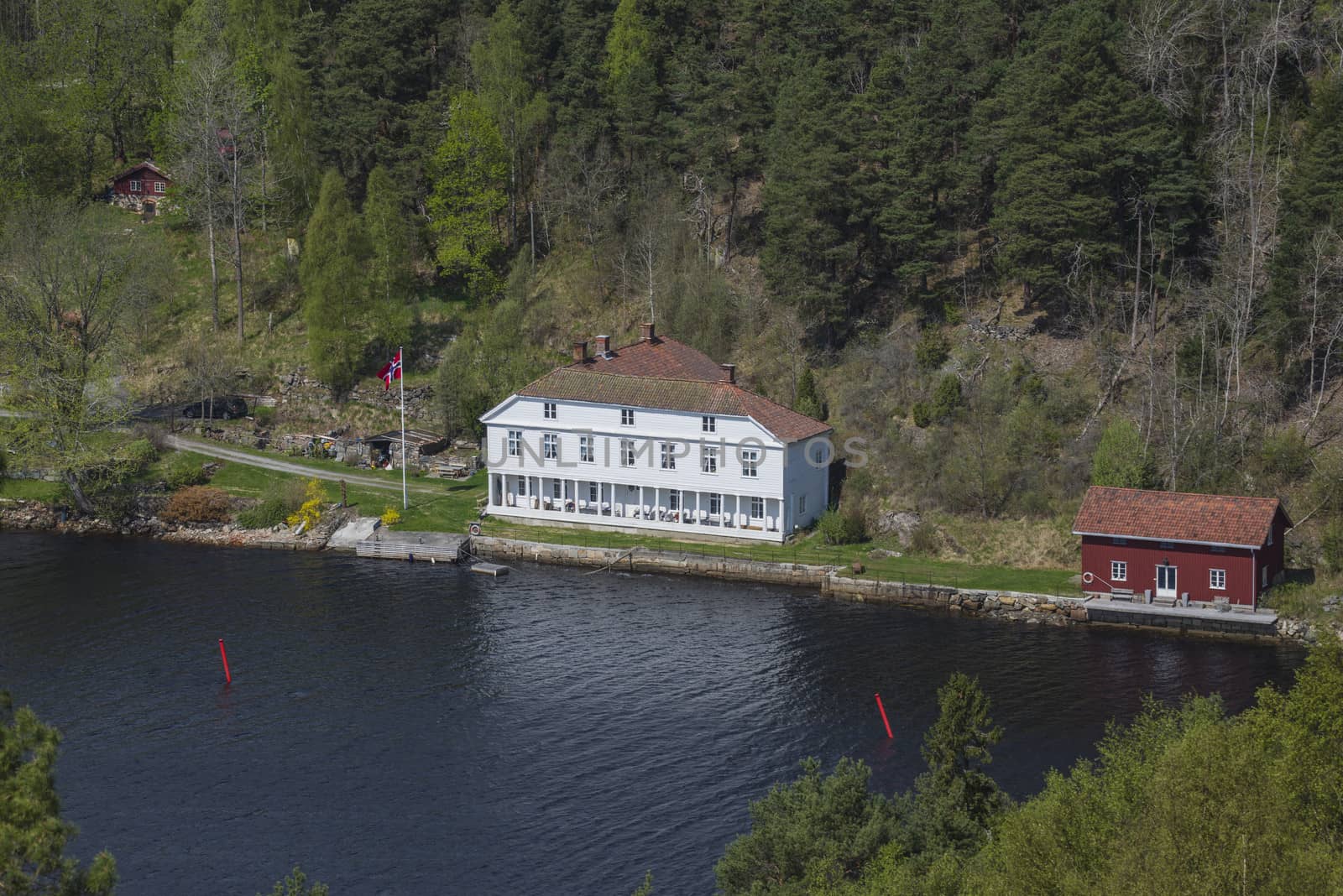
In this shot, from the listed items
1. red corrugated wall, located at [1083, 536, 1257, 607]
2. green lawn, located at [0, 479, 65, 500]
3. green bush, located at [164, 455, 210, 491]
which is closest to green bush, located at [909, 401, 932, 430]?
red corrugated wall, located at [1083, 536, 1257, 607]

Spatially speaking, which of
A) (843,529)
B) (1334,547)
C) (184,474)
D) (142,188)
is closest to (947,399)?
(843,529)

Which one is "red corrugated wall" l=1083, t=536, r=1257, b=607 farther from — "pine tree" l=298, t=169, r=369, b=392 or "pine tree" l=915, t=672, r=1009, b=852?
"pine tree" l=298, t=169, r=369, b=392

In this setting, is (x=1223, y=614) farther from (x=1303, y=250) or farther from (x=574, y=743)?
(x=574, y=743)

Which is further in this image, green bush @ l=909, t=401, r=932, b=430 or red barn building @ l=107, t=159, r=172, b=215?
red barn building @ l=107, t=159, r=172, b=215

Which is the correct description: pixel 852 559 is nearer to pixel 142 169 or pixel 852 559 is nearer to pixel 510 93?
pixel 510 93

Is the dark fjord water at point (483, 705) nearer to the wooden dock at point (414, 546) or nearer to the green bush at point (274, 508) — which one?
the wooden dock at point (414, 546)

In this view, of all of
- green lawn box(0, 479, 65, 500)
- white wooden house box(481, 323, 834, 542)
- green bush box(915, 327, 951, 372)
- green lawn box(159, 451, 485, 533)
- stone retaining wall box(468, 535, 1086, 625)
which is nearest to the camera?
stone retaining wall box(468, 535, 1086, 625)

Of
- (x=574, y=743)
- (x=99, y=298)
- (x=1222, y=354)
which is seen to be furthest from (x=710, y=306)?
(x=574, y=743)
